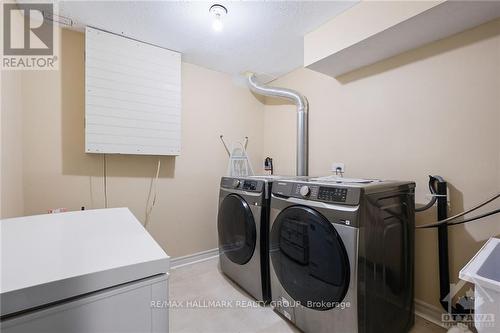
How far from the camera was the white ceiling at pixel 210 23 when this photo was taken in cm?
151

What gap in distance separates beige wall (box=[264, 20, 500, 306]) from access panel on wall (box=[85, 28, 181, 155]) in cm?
152

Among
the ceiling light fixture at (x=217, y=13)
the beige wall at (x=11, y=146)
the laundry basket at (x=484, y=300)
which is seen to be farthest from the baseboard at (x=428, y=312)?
the beige wall at (x=11, y=146)

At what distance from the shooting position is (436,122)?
4.99 ft

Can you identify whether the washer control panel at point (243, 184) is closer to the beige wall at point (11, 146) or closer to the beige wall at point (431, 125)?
the beige wall at point (431, 125)

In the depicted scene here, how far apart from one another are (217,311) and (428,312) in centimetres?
147

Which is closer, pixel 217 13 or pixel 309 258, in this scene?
pixel 309 258

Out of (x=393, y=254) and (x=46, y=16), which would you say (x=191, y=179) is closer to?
(x=46, y=16)

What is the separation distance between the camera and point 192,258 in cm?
240

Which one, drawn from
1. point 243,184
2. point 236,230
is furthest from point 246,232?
point 243,184

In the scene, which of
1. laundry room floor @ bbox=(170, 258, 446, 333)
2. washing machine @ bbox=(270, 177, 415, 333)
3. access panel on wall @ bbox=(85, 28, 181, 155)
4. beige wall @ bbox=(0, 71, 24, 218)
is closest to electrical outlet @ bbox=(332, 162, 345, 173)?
washing machine @ bbox=(270, 177, 415, 333)

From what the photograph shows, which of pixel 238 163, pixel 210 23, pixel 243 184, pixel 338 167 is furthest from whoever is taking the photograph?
pixel 238 163

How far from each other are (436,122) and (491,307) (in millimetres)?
1216

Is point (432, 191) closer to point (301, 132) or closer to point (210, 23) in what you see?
point (301, 132)

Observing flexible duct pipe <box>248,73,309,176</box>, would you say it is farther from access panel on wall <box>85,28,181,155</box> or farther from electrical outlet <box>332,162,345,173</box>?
access panel on wall <box>85,28,181,155</box>
